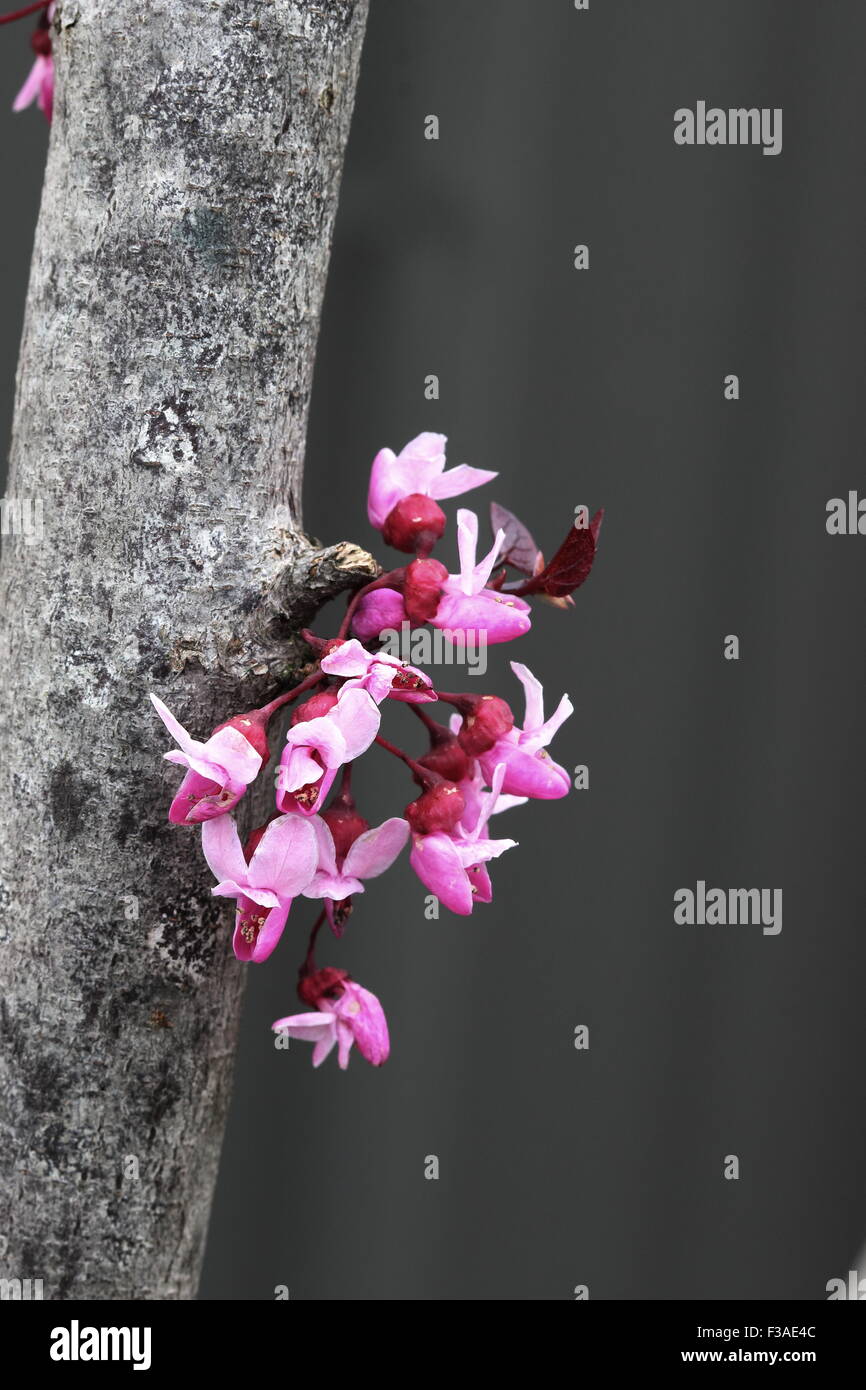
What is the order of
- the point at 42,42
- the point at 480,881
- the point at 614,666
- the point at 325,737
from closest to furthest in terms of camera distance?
1. the point at 325,737
2. the point at 480,881
3. the point at 42,42
4. the point at 614,666

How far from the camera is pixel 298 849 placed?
60 centimetres

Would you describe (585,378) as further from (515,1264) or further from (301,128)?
(515,1264)

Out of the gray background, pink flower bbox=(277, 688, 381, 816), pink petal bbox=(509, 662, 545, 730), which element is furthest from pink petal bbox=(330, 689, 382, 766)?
the gray background

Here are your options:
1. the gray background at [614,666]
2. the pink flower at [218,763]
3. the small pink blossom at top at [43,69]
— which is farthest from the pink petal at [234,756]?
the gray background at [614,666]

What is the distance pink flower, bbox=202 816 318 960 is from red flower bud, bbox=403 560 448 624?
0.12m

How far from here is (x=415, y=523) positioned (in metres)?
0.70

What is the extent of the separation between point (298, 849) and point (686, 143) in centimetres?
92

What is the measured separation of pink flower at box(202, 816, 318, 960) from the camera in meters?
0.59

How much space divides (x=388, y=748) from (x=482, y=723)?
5cm

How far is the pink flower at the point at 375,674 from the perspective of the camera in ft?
1.90

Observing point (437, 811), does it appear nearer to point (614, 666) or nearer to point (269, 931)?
point (269, 931)

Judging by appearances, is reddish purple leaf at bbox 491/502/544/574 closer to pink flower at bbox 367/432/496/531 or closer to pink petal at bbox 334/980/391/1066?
pink flower at bbox 367/432/496/531

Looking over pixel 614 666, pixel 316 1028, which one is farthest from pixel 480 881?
pixel 614 666
